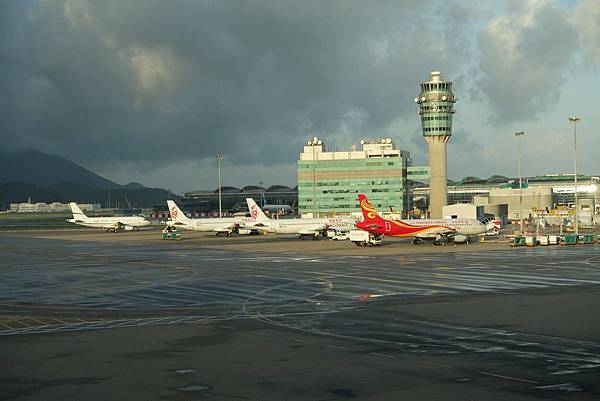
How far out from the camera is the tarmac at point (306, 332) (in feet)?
82.1

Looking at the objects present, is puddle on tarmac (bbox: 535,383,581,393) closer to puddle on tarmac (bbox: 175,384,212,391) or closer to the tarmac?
Answer: the tarmac

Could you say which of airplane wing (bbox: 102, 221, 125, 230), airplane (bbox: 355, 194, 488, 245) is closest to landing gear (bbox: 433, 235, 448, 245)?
airplane (bbox: 355, 194, 488, 245)

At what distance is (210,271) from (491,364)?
46505 millimetres

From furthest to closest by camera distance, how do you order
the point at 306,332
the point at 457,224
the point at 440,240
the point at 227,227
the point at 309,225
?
the point at 227,227
the point at 309,225
the point at 457,224
the point at 440,240
the point at 306,332

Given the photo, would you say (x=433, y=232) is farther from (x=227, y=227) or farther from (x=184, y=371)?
(x=184, y=371)

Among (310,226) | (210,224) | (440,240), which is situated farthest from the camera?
(210,224)

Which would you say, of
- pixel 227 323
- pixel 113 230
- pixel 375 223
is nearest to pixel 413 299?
pixel 227 323

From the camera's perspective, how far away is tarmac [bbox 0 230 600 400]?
82.1 ft

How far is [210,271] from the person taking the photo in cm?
7150

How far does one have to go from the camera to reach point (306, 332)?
36.0 meters

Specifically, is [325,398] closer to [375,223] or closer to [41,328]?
[41,328]

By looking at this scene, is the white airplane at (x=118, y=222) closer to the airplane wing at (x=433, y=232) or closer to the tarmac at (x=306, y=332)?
the airplane wing at (x=433, y=232)

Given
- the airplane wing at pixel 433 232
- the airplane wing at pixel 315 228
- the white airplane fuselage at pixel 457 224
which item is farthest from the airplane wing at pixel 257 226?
the airplane wing at pixel 433 232

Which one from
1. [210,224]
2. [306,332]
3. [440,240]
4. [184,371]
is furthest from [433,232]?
[184,371]
